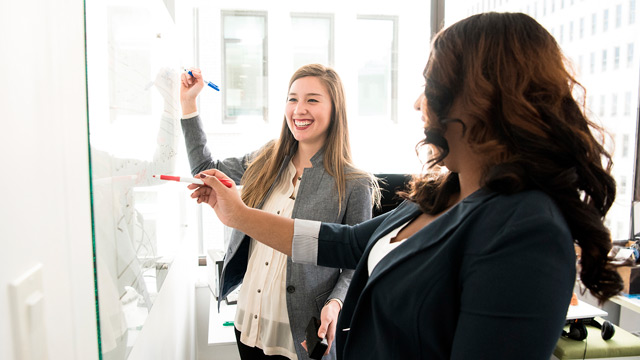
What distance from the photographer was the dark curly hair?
1.88 ft

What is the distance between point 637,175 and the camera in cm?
284

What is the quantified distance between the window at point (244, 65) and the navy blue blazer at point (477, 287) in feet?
7.14

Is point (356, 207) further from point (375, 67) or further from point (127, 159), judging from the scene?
point (375, 67)

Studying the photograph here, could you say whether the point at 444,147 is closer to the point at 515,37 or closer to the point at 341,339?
the point at 515,37

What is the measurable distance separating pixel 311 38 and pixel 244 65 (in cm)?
50

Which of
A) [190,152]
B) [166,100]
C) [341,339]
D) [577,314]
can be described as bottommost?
[577,314]

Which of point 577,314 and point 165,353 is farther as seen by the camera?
point 577,314

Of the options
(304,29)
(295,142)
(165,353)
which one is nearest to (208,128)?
(304,29)

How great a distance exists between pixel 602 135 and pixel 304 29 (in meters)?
2.39

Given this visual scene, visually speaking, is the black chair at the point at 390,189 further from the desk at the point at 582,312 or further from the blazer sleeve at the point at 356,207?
the desk at the point at 582,312

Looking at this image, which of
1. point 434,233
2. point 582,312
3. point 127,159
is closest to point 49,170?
point 127,159

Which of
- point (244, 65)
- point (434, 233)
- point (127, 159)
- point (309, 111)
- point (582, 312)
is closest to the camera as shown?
point (434, 233)

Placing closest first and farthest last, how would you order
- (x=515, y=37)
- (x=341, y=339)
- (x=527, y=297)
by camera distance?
(x=527, y=297), (x=515, y=37), (x=341, y=339)

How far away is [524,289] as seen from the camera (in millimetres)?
514
